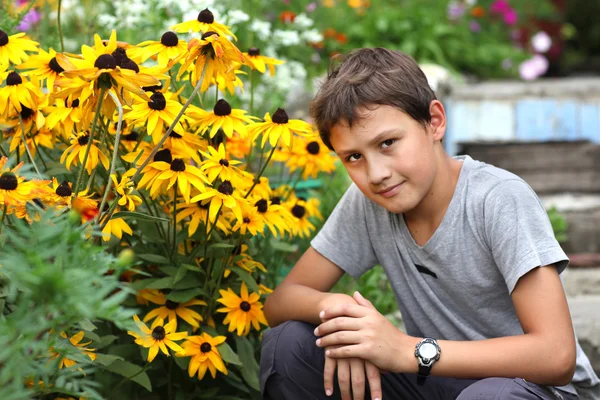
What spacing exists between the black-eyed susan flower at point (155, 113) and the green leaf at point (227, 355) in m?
0.50

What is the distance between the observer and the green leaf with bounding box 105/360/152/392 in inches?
70.0

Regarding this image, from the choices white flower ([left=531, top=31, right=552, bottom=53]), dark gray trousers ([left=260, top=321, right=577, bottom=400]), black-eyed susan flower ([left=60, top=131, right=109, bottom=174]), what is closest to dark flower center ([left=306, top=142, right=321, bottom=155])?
dark gray trousers ([left=260, top=321, right=577, bottom=400])

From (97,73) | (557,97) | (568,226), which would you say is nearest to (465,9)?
(557,97)

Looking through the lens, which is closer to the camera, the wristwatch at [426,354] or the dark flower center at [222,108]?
the wristwatch at [426,354]

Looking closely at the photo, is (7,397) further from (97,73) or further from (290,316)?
(290,316)

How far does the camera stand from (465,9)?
6.11 meters

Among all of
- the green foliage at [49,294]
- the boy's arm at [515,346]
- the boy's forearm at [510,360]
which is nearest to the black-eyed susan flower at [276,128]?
the boy's arm at [515,346]

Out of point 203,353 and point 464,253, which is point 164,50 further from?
point 464,253

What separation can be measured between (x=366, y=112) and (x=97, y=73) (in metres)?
0.63

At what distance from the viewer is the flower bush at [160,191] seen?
1584 millimetres

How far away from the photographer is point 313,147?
2.20 metres

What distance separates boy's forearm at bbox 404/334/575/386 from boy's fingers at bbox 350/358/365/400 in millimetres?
118

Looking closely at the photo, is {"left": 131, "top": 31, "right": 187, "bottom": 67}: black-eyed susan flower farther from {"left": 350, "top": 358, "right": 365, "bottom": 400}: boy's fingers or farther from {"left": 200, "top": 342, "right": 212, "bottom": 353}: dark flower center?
{"left": 350, "top": 358, "right": 365, "bottom": 400}: boy's fingers

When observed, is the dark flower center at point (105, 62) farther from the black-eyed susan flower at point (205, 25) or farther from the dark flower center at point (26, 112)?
the dark flower center at point (26, 112)
